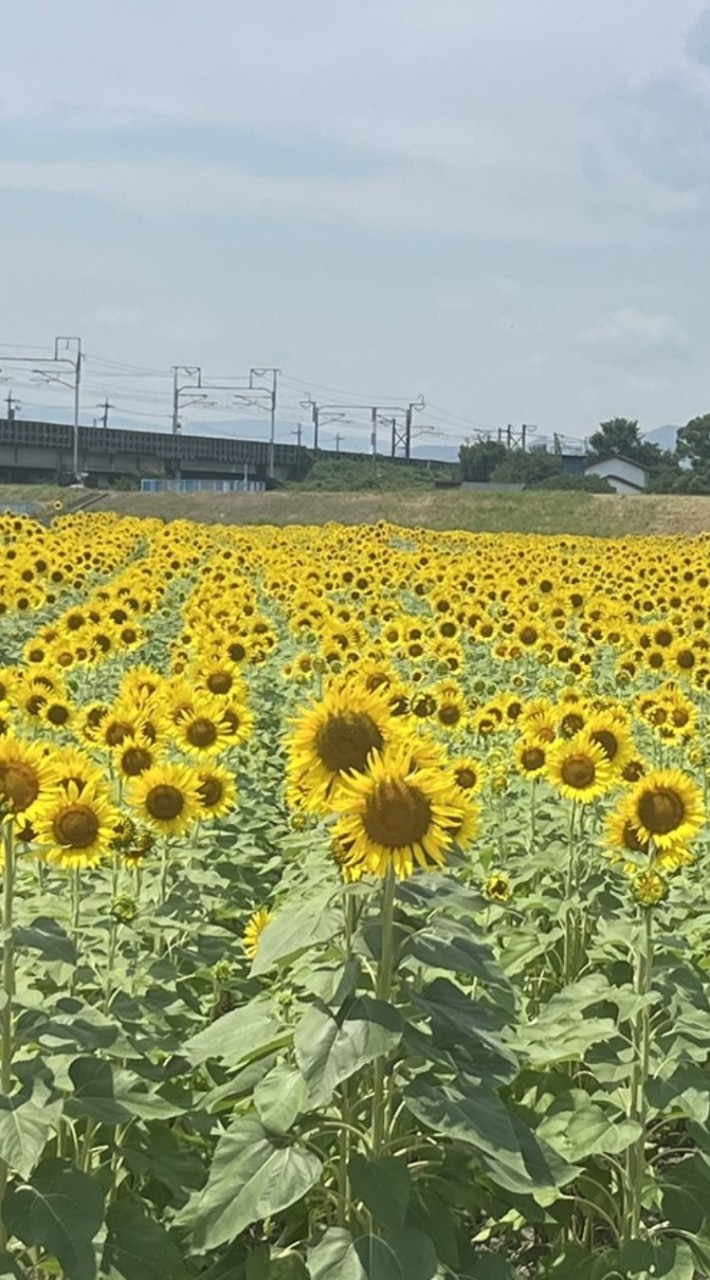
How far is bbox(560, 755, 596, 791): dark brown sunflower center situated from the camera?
5.01m

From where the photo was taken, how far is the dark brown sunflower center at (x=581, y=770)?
16.4ft

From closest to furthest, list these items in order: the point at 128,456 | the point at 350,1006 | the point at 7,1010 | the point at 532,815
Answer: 1. the point at 350,1006
2. the point at 7,1010
3. the point at 532,815
4. the point at 128,456

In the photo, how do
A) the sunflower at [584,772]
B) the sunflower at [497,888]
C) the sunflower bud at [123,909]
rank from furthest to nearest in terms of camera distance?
the sunflower at [584,772] → the sunflower at [497,888] → the sunflower bud at [123,909]

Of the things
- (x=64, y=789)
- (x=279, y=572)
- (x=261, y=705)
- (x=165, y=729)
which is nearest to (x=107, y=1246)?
(x=64, y=789)

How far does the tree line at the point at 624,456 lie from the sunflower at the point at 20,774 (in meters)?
73.4

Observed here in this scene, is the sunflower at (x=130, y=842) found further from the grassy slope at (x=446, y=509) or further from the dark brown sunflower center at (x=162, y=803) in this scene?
the grassy slope at (x=446, y=509)

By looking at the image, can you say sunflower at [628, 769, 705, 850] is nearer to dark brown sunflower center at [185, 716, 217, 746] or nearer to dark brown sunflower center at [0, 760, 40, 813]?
dark brown sunflower center at [0, 760, 40, 813]

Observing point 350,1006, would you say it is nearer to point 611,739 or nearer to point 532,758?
point 611,739

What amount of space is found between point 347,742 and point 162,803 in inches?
54.3

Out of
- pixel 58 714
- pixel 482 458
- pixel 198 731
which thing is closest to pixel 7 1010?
pixel 198 731

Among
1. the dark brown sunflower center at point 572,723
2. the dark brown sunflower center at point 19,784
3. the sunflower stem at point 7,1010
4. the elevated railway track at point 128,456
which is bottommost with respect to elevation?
the sunflower stem at point 7,1010

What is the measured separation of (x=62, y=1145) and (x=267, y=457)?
93.6 m

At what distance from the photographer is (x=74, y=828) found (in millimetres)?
3801

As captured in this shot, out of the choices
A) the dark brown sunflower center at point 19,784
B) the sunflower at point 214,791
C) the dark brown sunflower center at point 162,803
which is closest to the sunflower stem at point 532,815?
the sunflower at point 214,791
